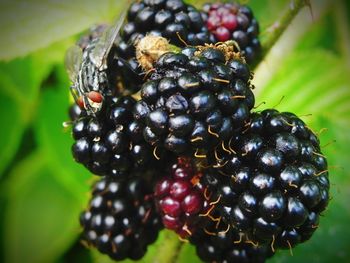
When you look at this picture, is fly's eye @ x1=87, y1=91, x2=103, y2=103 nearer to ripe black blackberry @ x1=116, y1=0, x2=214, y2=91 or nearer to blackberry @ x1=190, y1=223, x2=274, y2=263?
ripe black blackberry @ x1=116, y1=0, x2=214, y2=91

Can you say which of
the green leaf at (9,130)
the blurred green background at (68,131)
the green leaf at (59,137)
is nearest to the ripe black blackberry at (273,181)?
the blurred green background at (68,131)

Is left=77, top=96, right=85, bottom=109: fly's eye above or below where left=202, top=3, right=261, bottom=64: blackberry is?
below

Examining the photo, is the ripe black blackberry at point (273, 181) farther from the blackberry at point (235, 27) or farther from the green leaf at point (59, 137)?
the green leaf at point (59, 137)

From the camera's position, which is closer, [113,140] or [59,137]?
[113,140]

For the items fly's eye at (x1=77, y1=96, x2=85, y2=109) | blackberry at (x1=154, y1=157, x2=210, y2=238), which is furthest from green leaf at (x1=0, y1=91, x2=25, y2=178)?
blackberry at (x1=154, y1=157, x2=210, y2=238)

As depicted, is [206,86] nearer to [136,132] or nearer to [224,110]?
[224,110]

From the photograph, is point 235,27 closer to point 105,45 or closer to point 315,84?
point 105,45

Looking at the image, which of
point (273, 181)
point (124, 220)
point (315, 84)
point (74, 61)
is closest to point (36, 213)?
point (124, 220)
